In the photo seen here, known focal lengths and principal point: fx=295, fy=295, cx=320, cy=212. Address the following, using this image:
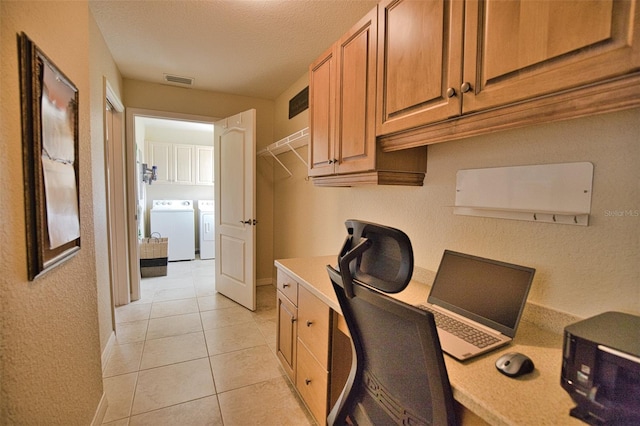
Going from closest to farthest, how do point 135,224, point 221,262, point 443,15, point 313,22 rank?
point 443,15
point 313,22
point 135,224
point 221,262

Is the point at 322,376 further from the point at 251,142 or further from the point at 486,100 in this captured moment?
the point at 251,142

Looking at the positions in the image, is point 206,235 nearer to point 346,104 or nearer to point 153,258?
point 153,258

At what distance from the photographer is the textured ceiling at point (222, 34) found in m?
1.96

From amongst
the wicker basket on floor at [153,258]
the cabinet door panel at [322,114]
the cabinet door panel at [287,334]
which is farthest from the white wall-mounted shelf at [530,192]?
the wicker basket on floor at [153,258]

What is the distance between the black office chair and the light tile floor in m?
1.01

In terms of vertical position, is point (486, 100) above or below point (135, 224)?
above

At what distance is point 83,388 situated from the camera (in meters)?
1.39

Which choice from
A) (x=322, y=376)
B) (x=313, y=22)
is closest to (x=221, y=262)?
(x=322, y=376)

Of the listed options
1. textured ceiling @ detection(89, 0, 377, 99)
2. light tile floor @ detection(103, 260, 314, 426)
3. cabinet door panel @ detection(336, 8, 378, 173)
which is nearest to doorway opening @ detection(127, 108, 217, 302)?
textured ceiling @ detection(89, 0, 377, 99)

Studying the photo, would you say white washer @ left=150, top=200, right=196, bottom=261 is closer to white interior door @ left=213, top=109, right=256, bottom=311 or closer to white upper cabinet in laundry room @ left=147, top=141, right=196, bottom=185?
white upper cabinet in laundry room @ left=147, top=141, right=196, bottom=185

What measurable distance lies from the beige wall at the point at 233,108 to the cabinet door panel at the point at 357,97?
234 cm

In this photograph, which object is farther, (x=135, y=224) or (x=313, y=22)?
(x=135, y=224)

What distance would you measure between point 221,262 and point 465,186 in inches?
118

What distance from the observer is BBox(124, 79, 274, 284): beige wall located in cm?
327
